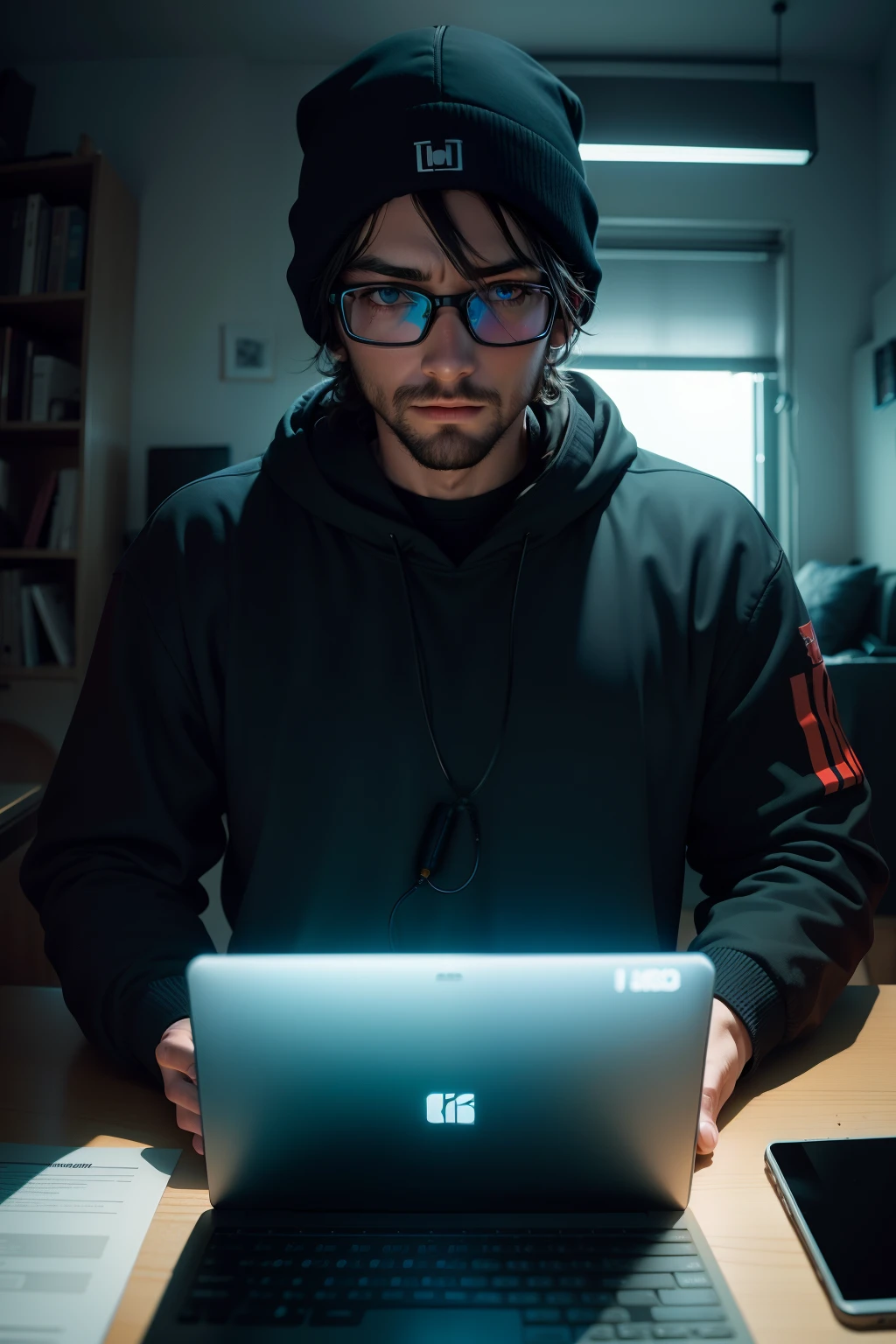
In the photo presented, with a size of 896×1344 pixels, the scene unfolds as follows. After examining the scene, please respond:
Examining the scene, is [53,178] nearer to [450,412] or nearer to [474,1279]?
[450,412]

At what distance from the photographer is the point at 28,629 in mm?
3793

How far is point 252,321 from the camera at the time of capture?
14.3 feet

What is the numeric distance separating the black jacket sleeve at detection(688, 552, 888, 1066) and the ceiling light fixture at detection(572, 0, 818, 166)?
10.9ft

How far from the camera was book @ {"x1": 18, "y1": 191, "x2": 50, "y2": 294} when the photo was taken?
3770mm

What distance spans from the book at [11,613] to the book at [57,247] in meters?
1.11

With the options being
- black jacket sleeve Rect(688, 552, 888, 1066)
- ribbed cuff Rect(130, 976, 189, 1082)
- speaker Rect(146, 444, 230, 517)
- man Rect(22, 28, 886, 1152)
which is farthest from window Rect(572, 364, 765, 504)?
ribbed cuff Rect(130, 976, 189, 1082)

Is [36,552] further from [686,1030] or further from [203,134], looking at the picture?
[686,1030]

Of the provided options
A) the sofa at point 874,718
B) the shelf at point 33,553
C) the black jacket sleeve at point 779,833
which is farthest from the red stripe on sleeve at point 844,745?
the shelf at point 33,553

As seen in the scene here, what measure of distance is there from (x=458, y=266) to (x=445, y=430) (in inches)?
6.5

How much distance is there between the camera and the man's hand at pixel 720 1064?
0.66 m

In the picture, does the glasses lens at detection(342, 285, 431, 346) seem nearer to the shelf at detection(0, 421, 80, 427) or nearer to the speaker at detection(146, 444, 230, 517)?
the shelf at detection(0, 421, 80, 427)

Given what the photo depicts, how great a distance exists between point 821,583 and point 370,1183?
401cm

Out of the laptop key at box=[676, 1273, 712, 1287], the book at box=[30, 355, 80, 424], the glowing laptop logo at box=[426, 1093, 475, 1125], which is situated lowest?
the laptop key at box=[676, 1273, 712, 1287]

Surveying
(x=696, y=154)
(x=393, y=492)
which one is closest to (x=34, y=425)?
(x=696, y=154)
